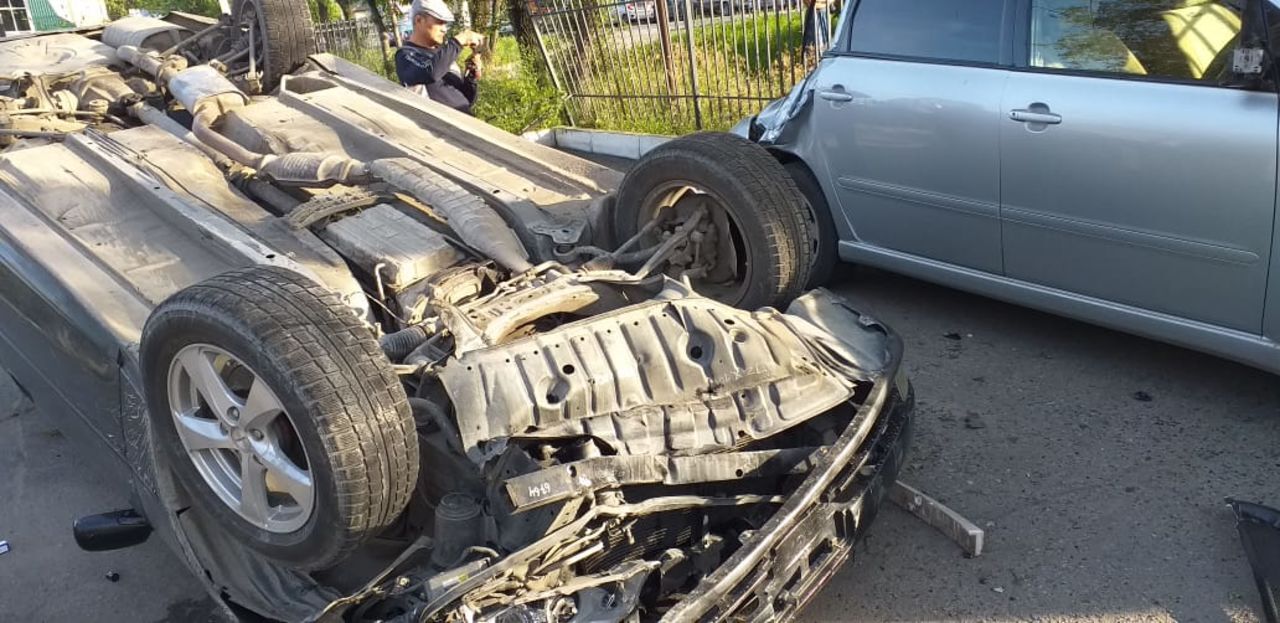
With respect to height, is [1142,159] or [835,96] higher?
[835,96]

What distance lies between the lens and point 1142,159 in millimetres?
3730

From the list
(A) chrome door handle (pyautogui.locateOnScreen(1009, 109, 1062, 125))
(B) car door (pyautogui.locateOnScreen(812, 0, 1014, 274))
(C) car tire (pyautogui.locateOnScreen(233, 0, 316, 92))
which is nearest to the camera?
(A) chrome door handle (pyautogui.locateOnScreen(1009, 109, 1062, 125))

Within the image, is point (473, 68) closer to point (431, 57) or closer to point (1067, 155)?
point (431, 57)

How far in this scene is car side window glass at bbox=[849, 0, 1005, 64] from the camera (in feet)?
14.3

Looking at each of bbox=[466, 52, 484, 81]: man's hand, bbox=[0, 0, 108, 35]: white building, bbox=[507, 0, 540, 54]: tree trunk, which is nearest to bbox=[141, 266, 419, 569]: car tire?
bbox=[466, 52, 484, 81]: man's hand

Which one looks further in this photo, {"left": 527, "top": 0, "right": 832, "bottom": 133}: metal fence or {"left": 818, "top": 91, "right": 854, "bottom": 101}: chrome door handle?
{"left": 527, "top": 0, "right": 832, "bottom": 133}: metal fence

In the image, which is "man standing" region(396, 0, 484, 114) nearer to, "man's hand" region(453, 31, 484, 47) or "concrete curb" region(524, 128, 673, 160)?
"man's hand" region(453, 31, 484, 47)

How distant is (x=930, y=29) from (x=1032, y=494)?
7.23 feet

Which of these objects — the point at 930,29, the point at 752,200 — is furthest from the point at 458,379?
the point at 930,29

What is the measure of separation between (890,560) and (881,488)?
1.67 feet

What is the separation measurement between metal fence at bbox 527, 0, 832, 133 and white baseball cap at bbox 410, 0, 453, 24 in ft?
8.02

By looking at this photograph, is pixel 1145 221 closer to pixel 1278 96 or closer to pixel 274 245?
pixel 1278 96

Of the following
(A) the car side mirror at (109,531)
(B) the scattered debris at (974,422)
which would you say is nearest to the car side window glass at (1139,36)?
(B) the scattered debris at (974,422)

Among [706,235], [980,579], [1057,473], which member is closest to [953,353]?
[1057,473]
